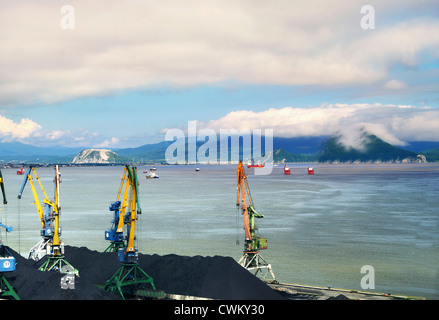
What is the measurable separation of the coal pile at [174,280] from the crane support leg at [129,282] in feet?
4.27

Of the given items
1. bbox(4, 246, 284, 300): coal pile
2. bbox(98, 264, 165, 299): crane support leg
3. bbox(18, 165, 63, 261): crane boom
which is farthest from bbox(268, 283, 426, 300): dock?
bbox(18, 165, 63, 261): crane boom

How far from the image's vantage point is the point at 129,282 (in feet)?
156

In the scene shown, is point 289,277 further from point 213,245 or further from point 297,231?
point 297,231

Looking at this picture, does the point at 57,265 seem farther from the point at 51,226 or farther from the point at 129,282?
the point at 129,282

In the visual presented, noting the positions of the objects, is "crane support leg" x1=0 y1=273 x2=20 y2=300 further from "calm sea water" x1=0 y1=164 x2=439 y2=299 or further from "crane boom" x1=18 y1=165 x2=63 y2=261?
"calm sea water" x1=0 y1=164 x2=439 y2=299

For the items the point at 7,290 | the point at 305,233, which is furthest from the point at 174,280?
the point at 305,233

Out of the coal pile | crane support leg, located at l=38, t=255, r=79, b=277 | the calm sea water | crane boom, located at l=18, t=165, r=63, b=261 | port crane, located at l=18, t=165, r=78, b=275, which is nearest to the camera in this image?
the coal pile

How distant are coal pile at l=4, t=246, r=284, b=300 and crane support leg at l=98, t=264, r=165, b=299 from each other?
51.3 inches

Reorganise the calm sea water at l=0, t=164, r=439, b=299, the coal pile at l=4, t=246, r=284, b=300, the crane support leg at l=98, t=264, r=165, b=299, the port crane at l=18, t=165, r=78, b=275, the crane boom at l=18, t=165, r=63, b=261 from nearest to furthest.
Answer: the coal pile at l=4, t=246, r=284, b=300, the crane support leg at l=98, t=264, r=165, b=299, the port crane at l=18, t=165, r=78, b=275, the crane boom at l=18, t=165, r=63, b=261, the calm sea water at l=0, t=164, r=439, b=299

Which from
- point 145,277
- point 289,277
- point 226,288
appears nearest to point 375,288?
point 289,277

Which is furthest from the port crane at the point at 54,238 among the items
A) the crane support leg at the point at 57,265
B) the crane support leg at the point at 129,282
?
the crane support leg at the point at 129,282

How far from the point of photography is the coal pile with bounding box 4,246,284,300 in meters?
42.3

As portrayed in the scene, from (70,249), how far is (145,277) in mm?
20993

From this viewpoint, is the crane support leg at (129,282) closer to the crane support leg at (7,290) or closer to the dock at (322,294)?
the crane support leg at (7,290)
